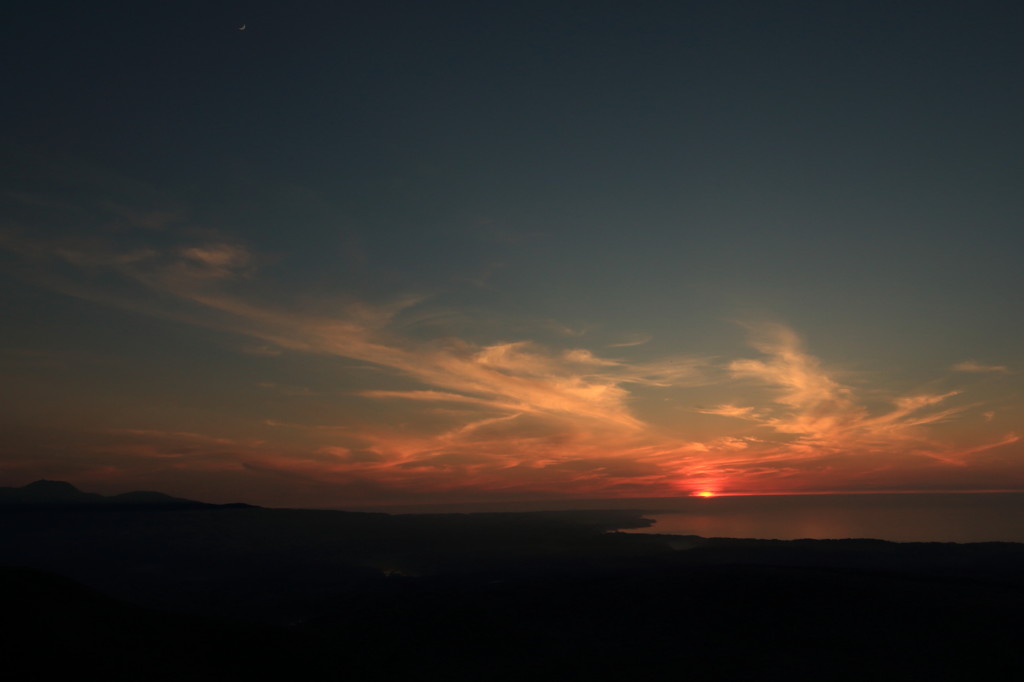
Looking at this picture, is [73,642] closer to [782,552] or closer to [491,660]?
[491,660]

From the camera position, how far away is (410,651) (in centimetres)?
2964

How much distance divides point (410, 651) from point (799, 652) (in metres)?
17.9

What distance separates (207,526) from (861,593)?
3102 inches

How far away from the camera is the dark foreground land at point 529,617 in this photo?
23578 millimetres

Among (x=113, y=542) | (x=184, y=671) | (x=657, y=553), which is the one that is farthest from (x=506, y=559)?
(x=113, y=542)

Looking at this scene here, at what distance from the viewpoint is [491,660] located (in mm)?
28016

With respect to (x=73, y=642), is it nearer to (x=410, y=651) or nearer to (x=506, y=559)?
(x=410, y=651)

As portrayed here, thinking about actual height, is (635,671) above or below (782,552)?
below

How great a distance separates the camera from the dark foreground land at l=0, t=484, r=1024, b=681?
23.6 meters

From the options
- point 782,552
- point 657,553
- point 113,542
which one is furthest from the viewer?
point 113,542

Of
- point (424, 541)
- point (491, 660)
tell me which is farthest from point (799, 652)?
point (424, 541)

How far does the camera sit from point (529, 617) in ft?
110

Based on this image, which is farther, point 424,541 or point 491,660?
point 424,541

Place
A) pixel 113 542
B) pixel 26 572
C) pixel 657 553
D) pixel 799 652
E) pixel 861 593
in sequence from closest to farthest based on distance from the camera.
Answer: pixel 26 572 → pixel 799 652 → pixel 861 593 → pixel 657 553 → pixel 113 542
